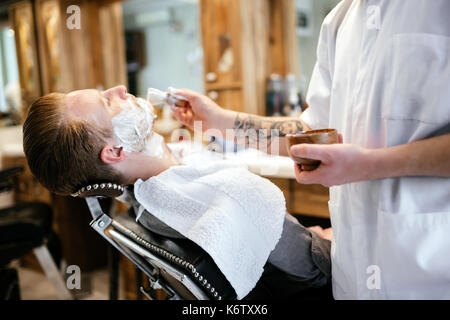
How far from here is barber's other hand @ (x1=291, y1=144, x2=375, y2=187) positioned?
2.60 feet

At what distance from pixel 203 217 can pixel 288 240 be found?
0.27 m

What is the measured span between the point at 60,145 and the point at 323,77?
742mm

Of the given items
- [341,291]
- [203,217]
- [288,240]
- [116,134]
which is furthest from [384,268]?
[116,134]

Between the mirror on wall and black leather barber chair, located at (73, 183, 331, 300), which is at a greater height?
the mirror on wall

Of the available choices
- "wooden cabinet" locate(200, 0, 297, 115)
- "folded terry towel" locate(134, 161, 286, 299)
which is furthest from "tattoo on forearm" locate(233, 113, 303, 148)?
"wooden cabinet" locate(200, 0, 297, 115)

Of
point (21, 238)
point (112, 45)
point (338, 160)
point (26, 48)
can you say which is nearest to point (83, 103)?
point (338, 160)

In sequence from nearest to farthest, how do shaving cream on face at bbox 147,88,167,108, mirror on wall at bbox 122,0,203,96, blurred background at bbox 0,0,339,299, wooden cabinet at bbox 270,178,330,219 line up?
1. shaving cream on face at bbox 147,88,167,108
2. wooden cabinet at bbox 270,178,330,219
3. blurred background at bbox 0,0,339,299
4. mirror on wall at bbox 122,0,203,96

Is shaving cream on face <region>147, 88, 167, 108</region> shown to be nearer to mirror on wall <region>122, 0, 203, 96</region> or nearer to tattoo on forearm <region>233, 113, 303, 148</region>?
tattoo on forearm <region>233, 113, 303, 148</region>

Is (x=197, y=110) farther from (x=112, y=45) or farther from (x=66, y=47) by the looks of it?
(x=66, y=47)

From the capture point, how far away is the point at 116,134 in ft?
3.43

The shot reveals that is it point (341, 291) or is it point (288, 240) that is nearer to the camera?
point (341, 291)

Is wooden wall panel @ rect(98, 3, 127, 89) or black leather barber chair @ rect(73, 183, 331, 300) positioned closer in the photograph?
black leather barber chair @ rect(73, 183, 331, 300)

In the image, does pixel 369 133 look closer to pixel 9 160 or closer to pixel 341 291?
pixel 341 291

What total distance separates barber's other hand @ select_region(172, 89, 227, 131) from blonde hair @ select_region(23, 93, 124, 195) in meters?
0.33
